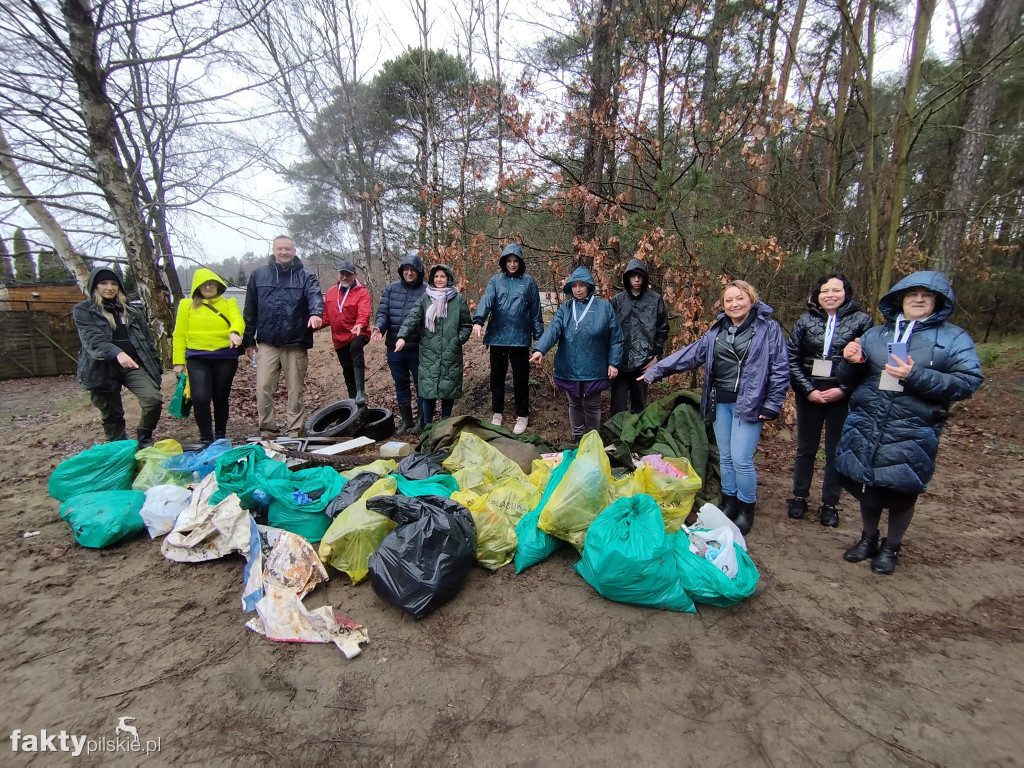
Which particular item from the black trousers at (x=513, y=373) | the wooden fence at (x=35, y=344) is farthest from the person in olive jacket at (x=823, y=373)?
the wooden fence at (x=35, y=344)

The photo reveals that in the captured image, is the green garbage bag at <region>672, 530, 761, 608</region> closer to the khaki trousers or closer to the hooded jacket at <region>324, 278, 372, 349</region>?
the khaki trousers

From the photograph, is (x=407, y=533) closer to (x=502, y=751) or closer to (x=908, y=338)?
(x=502, y=751)

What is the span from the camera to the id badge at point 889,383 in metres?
2.50

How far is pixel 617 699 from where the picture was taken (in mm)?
1911

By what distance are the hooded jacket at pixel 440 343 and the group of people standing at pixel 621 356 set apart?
1 cm

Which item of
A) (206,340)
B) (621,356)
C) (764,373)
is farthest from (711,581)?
(206,340)

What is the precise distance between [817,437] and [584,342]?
1.94 m

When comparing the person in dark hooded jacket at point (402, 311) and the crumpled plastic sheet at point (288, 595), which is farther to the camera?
the person in dark hooded jacket at point (402, 311)

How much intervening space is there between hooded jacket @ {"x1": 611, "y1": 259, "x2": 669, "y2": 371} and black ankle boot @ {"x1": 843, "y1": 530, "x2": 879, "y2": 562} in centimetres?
207

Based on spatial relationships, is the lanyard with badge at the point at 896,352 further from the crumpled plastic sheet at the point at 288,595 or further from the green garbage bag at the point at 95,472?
the green garbage bag at the point at 95,472

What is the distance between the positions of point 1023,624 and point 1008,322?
13187 mm

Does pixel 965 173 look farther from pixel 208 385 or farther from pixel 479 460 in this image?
pixel 208 385

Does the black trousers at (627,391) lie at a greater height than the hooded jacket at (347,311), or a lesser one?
lesser

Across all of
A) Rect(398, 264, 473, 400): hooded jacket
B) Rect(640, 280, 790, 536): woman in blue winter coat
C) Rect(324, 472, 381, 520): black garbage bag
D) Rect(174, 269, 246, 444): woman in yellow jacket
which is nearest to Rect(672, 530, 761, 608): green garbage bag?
Rect(640, 280, 790, 536): woman in blue winter coat
